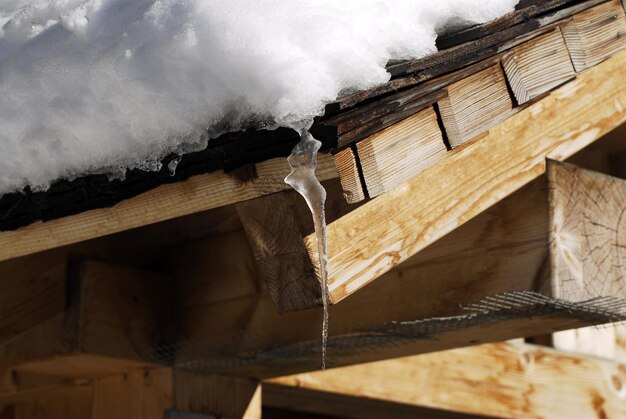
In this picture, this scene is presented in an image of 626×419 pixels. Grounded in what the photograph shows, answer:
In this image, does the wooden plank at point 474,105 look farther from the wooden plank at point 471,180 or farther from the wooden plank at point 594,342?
the wooden plank at point 594,342

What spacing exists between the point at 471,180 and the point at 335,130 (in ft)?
1.54

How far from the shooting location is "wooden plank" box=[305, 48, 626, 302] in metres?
1.88

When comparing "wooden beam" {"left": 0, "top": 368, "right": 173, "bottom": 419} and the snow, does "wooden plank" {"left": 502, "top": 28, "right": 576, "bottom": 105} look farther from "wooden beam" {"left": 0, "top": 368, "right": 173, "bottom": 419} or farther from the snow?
"wooden beam" {"left": 0, "top": 368, "right": 173, "bottom": 419}

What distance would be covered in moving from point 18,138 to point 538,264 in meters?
1.07

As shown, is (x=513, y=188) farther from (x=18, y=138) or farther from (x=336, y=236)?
(x=18, y=138)

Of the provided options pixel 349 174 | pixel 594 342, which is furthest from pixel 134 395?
pixel 594 342

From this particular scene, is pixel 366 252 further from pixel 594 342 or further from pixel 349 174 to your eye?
pixel 594 342

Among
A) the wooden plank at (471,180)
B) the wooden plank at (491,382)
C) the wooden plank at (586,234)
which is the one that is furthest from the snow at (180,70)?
the wooden plank at (491,382)

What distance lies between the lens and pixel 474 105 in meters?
1.88

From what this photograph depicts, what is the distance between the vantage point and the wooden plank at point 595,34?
2059mm

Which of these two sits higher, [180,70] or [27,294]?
[180,70]

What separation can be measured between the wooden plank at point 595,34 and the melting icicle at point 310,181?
64cm

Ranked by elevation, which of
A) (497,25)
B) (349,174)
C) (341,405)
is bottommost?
(341,405)

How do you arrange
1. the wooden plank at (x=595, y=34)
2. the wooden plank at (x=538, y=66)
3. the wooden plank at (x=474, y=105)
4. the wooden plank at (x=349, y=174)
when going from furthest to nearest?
the wooden plank at (x=595, y=34)
the wooden plank at (x=538, y=66)
the wooden plank at (x=474, y=105)
the wooden plank at (x=349, y=174)
